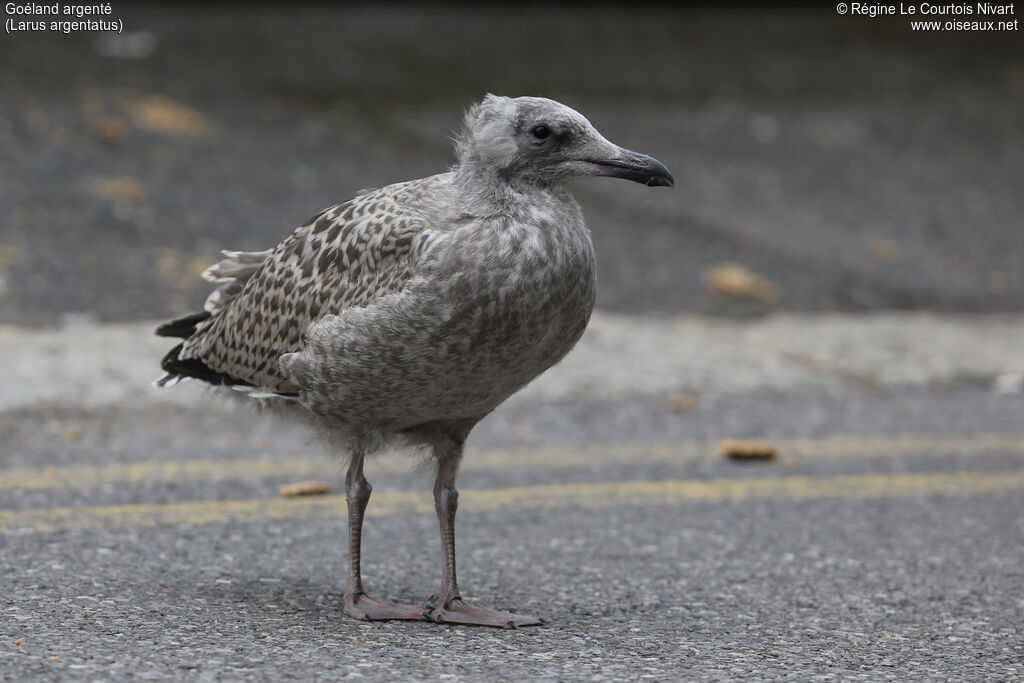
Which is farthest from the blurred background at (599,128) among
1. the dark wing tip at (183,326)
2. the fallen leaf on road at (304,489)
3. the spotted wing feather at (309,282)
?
the spotted wing feather at (309,282)

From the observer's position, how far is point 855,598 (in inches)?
206

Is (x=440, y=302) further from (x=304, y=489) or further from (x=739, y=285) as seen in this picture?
(x=739, y=285)

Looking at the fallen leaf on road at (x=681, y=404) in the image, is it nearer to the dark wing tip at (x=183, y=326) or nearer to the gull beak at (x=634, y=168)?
the dark wing tip at (x=183, y=326)

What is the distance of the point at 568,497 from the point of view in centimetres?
651

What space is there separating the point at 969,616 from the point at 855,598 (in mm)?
401

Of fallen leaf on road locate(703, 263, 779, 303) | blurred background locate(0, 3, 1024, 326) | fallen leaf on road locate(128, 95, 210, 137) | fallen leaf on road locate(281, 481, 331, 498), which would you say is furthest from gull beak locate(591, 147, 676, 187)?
fallen leaf on road locate(128, 95, 210, 137)

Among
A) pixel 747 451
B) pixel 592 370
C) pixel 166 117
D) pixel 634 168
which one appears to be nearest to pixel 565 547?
pixel 747 451

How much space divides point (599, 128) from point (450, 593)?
7723 millimetres

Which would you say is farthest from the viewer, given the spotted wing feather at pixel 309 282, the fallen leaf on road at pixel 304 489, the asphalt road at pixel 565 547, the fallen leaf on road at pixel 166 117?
the fallen leaf on road at pixel 166 117

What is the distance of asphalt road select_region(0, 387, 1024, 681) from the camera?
4.40 metres

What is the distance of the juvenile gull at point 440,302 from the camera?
4527 millimetres

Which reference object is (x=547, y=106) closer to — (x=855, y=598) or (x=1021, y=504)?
(x=855, y=598)

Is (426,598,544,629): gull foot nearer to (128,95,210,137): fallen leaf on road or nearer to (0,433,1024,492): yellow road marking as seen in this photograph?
(0,433,1024,492): yellow road marking

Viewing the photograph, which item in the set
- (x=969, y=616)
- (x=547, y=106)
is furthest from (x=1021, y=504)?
(x=547, y=106)
